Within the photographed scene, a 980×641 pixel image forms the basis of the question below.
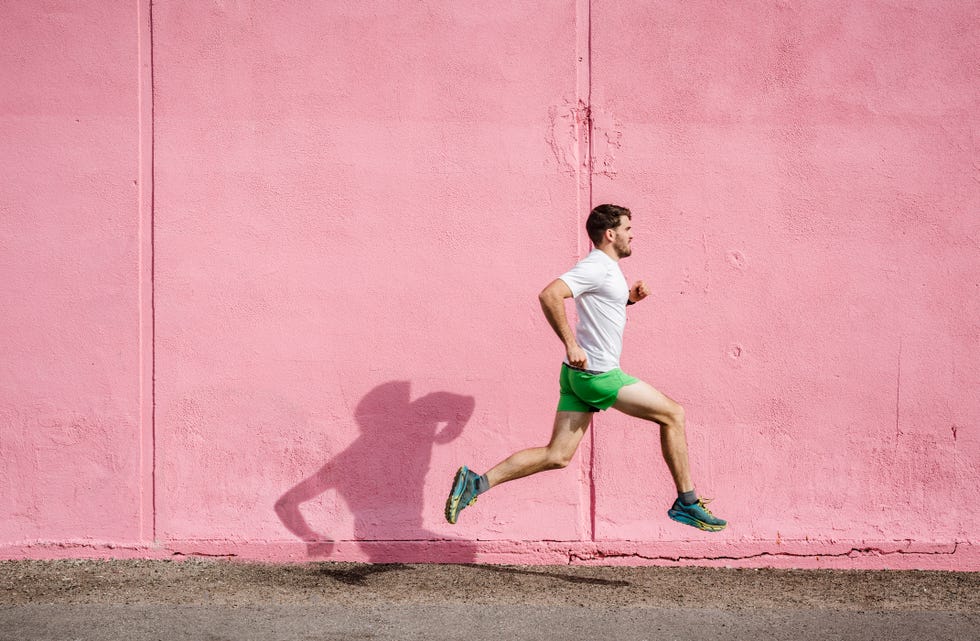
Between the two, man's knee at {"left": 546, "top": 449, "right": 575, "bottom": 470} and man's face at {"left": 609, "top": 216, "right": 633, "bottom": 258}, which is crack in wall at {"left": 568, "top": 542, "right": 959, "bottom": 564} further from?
man's face at {"left": 609, "top": 216, "right": 633, "bottom": 258}

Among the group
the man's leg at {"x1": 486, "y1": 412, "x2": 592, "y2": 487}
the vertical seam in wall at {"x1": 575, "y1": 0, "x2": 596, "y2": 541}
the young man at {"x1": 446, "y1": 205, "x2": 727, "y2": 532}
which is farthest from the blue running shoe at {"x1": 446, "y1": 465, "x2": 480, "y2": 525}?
the vertical seam in wall at {"x1": 575, "y1": 0, "x2": 596, "y2": 541}

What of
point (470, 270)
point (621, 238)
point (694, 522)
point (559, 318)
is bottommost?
point (694, 522)

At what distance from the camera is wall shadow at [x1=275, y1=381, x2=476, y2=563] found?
5.66m

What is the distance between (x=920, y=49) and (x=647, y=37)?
1.53 metres

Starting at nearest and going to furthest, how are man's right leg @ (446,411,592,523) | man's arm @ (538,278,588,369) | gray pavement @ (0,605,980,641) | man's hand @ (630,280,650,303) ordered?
gray pavement @ (0,605,980,641)
man's arm @ (538,278,588,369)
man's right leg @ (446,411,592,523)
man's hand @ (630,280,650,303)

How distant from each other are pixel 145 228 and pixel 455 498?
2.35 m

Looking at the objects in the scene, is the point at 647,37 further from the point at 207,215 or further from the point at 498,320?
the point at 207,215

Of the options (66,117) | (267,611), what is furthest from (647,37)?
(267,611)

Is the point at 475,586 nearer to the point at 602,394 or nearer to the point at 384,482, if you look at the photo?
the point at 384,482

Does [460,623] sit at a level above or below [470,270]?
below

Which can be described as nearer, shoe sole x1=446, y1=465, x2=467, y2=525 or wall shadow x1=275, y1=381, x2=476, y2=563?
shoe sole x1=446, y1=465, x2=467, y2=525

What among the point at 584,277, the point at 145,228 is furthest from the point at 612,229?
the point at 145,228

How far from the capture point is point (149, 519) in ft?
18.5

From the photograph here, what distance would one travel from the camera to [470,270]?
18.5 ft
